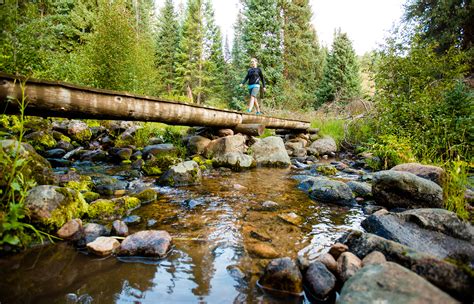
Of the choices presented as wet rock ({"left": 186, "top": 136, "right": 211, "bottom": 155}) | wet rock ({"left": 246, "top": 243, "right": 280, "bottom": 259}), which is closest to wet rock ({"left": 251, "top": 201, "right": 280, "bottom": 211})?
wet rock ({"left": 246, "top": 243, "right": 280, "bottom": 259})

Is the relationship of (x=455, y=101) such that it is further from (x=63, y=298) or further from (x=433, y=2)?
(x=433, y=2)

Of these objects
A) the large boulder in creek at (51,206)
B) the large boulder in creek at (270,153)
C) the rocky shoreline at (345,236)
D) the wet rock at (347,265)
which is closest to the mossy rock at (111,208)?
the rocky shoreline at (345,236)

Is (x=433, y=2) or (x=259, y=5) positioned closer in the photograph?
(x=433, y=2)

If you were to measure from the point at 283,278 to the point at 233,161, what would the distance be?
172 inches

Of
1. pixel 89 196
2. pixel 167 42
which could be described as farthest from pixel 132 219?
pixel 167 42

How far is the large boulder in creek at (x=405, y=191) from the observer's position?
3066 millimetres

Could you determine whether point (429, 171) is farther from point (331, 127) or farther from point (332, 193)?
point (331, 127)

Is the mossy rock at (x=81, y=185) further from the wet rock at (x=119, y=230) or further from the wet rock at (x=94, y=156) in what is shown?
the wet rock at (x=94, y=156)

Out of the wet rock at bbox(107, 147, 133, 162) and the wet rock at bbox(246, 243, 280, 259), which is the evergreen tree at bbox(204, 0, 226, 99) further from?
the wet rock at bbox(246, 243, 280, 259)

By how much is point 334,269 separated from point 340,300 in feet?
1.76

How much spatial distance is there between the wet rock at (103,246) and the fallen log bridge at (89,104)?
61.0 inches

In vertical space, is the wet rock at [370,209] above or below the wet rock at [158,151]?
below

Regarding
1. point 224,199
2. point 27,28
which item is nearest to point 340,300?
point 224,199

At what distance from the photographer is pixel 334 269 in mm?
1701
